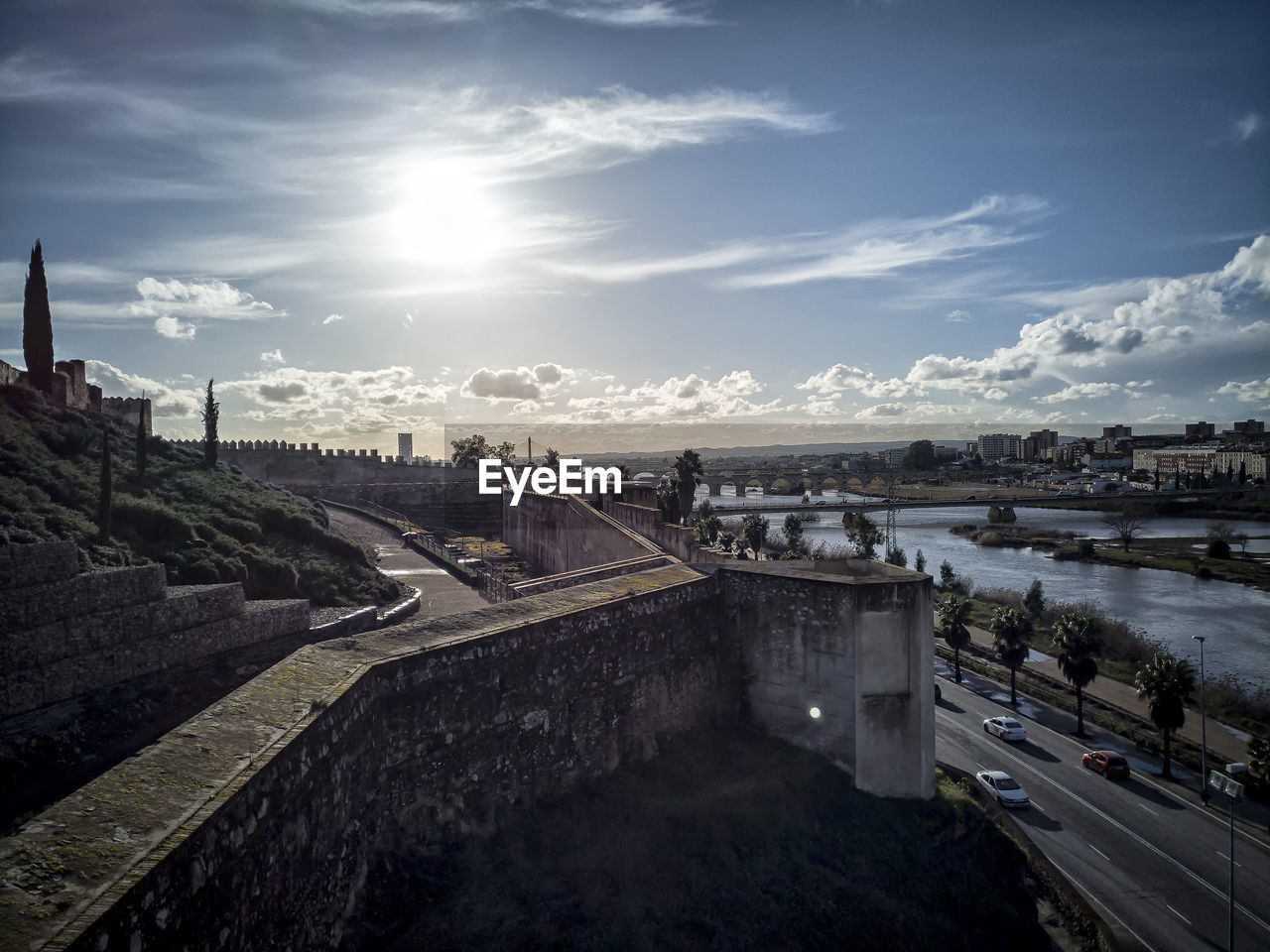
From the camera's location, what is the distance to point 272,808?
4.86m

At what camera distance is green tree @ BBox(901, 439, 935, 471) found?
6289 inches

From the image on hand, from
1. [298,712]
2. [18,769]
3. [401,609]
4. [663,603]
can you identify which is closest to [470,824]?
[298,712]

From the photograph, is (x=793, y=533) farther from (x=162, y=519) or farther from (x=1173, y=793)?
(x=162, y=519)

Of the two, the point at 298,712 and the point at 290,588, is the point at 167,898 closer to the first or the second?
the point at 298,712

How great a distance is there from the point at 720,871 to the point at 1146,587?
193ft

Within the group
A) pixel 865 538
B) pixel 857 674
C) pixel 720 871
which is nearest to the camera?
pixel 720 871

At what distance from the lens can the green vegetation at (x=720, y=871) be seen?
6.73 metres

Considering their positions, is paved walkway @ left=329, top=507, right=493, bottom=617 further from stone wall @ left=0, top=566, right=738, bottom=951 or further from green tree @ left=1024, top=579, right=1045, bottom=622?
green tree @ left=1024, top=579, right=1045, bottom=622

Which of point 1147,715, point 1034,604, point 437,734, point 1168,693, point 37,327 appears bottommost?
point 1147,715

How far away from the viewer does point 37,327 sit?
26500 mm

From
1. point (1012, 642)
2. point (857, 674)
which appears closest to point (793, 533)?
point (1012, 642)

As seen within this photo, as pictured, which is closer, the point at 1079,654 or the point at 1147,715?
the point at 1079,654

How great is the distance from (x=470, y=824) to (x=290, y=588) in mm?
13538

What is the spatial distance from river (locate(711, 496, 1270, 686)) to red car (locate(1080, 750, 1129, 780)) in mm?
17047
